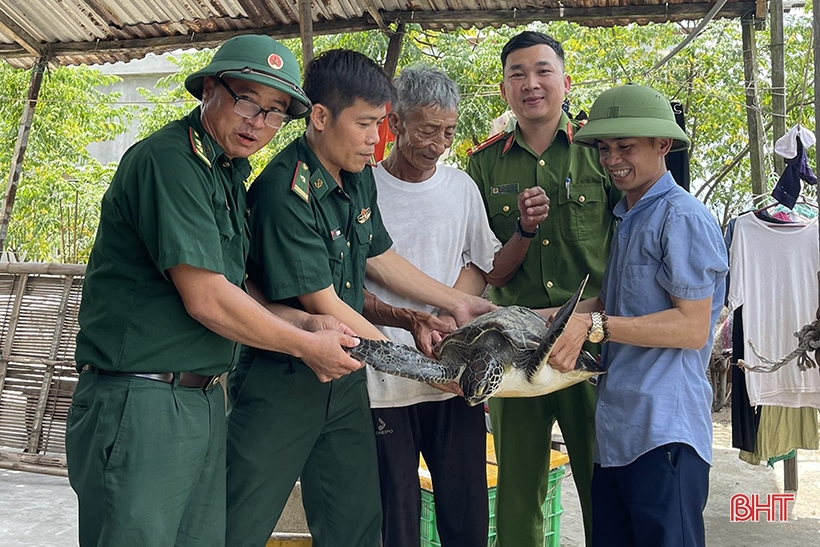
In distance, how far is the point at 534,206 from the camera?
2877mm

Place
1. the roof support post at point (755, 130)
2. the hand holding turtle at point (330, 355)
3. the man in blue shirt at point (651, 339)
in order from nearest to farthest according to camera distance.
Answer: the hand holding turtle at point (330, 355), the man in blue shirt at point (651, 339), the roof support post at point (755, 130)

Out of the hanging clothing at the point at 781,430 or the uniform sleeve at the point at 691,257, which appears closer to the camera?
the uniform sleeve at the point at 691,257

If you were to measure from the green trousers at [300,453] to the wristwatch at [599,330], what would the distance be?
32.5 inches

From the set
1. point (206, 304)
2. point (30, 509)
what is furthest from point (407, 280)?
point (30, 509)

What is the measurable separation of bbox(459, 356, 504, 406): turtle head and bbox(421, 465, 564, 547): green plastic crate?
128 centimetres

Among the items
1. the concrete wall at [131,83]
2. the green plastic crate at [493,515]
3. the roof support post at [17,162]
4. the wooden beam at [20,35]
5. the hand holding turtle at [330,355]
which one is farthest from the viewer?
the concrete wall at [131,83]

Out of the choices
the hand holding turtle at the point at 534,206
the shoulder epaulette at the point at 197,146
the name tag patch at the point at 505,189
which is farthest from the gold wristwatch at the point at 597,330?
the shoulder epaulette at the point at 197,146

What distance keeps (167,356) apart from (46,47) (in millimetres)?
5125

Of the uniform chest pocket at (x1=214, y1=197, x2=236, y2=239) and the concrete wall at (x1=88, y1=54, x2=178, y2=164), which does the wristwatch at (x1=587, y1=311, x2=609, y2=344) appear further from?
the concrete wall at (x1=88, y1=54, x2=178, y2=164)

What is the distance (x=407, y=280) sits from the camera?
290 centimetres

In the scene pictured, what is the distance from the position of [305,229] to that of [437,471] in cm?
110

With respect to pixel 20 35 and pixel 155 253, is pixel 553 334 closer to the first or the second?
pixel 155 253

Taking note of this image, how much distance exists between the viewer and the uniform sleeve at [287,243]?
2449 millimetres

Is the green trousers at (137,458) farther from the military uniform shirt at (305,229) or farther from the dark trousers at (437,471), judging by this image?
the dark trousers at (437,471)
